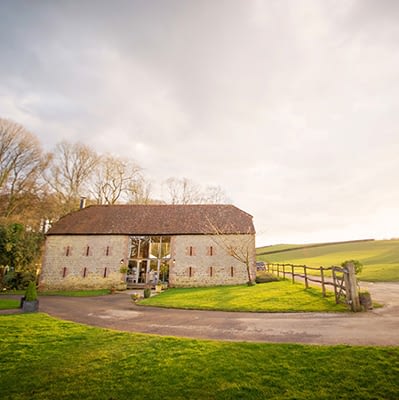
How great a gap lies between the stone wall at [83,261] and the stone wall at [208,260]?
5.17 metres

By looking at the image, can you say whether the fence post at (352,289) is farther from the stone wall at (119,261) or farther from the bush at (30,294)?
the bush at (30,294)

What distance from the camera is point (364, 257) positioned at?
36.4 metres

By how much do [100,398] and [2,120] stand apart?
30201mm

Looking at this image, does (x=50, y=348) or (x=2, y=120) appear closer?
(x=50, y=348)

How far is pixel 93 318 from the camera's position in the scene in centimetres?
1008

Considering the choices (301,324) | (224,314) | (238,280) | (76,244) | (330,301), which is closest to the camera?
(301,324)

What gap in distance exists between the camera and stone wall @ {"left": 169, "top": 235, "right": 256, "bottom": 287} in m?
21.2

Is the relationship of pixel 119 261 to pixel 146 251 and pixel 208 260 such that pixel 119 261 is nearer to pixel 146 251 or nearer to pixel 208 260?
pixel 146 251

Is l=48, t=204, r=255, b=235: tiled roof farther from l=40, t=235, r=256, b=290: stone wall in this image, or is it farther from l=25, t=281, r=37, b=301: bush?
l=25, t=281, r=37, b=301: bush

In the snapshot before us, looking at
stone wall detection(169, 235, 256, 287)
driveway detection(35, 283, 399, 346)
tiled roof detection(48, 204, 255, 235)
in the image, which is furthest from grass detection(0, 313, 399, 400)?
tiled roof detection(48, 204, 255, 235)

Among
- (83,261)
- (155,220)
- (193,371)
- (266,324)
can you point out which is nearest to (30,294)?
(193,371)

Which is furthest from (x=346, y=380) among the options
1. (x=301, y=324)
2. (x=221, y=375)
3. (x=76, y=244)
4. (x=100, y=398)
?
(x=76, y=244)

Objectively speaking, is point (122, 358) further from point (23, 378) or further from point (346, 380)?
point (346, 380)

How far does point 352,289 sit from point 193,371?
25.4 feet
